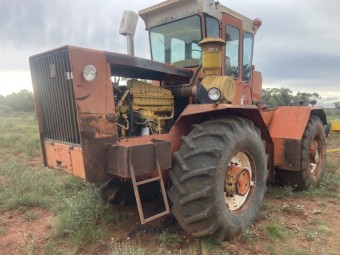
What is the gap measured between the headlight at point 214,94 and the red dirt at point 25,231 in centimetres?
257

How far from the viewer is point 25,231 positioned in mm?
3961

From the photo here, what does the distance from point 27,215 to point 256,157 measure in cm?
326

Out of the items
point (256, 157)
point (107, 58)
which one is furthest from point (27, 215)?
point (256, 157)

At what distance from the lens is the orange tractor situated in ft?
10.2

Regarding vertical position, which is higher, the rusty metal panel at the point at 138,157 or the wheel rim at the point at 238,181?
the rusty metal panel at the point at 138,157

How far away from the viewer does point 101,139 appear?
3.14 metres

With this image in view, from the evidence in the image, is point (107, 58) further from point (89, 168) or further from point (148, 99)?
point (89, 168)

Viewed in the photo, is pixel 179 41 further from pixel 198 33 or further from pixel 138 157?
pixel 138 157

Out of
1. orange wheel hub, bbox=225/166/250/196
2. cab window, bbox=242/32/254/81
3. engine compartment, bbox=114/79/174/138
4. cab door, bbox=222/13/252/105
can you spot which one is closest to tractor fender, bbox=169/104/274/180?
engine compartment, bbox=114/79/174/138

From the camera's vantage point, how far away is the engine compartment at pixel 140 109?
359 cm

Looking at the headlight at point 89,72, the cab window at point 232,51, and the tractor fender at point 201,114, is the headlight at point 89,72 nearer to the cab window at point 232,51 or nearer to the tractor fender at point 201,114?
the tractor fender at point 201,114

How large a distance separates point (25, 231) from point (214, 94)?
2.94 m

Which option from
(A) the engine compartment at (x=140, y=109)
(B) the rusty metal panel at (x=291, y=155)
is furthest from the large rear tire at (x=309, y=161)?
(A) the engine compartment at (x=140, y=109)

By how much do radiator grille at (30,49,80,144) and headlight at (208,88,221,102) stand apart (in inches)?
62.6
